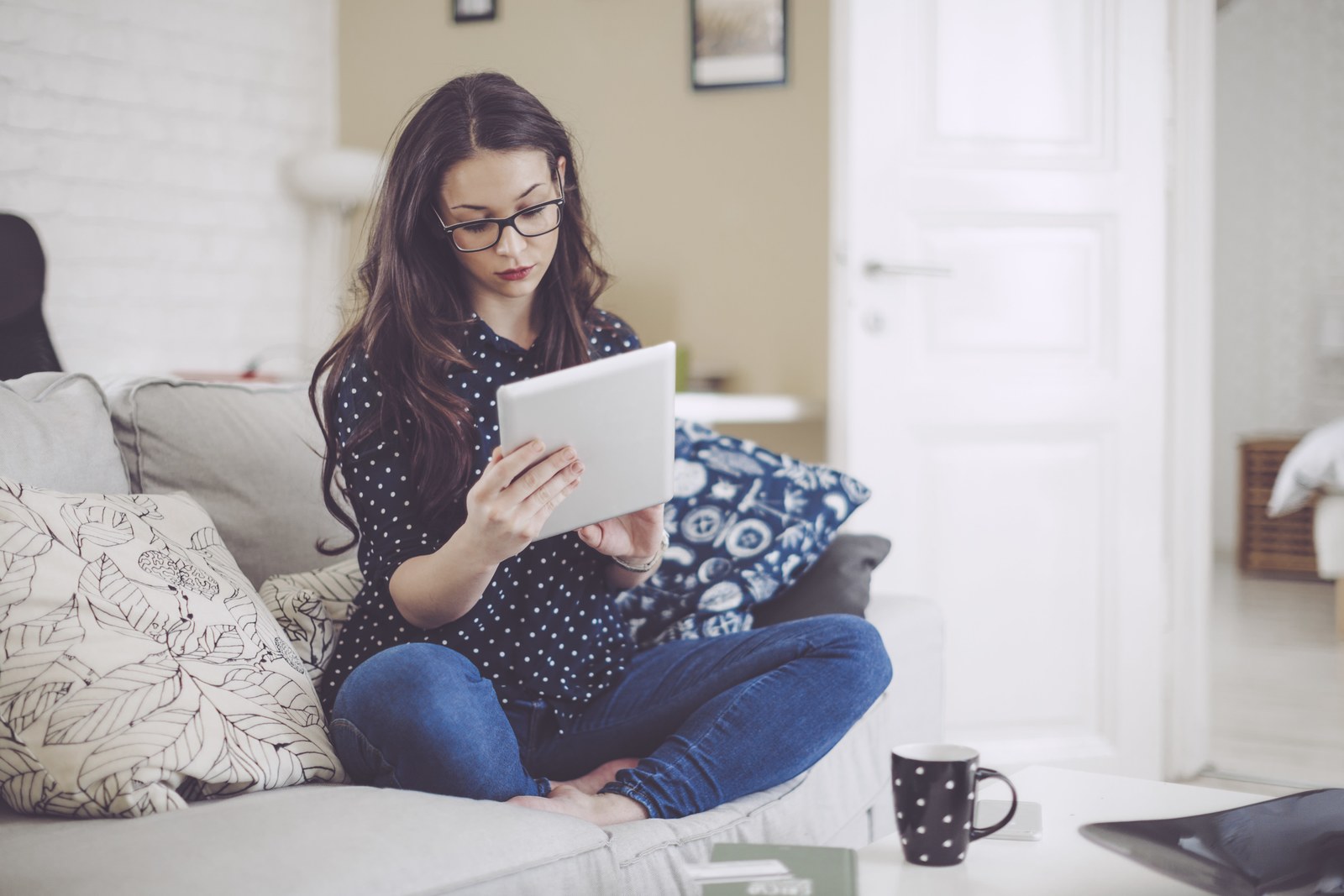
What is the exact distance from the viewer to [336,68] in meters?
3.66

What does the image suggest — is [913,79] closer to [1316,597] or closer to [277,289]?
[277,289]

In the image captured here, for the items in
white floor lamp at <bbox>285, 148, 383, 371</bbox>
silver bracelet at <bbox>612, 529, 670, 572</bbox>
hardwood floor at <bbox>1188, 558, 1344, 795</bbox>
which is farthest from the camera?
white floor lamp at <bbox>285, 148, 383, 371</bbox>

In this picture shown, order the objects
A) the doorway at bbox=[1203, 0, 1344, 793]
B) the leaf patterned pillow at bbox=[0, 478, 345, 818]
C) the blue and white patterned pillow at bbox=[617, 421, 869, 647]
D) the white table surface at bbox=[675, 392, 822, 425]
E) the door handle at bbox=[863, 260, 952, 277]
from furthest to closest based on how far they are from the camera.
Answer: the doorway at bbox=[1203, 0, 1344, 793]
the white table surface at bbox=[675, 392, 822, 425]
the door handle at bbox=[863, 260, 952, 277]
the blue and white patterned pillow at bbox=[617, 421, 869, 647]
the leaf patterned pillow at bbox=[0, 478, 345, 818]

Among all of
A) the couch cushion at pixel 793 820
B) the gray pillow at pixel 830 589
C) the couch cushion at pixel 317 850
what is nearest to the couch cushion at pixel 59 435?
the couch cushion at pixel 317 850

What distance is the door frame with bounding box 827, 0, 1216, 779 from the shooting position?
2502 mm

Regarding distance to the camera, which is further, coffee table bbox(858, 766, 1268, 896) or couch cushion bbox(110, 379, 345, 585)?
couch cushion bbox(110, 379, 345, 585)

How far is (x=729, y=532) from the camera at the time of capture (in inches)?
66.1

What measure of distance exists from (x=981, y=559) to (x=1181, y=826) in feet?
4.86

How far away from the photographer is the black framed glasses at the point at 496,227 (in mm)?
1243

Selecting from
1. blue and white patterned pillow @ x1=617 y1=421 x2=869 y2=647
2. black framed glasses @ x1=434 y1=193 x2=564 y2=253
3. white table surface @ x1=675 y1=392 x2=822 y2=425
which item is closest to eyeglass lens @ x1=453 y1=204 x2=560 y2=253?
black framed glasses @ x1=434 y1=193 x2=564 y2=253

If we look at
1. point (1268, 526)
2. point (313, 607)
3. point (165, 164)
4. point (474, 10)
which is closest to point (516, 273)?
point (313, 607)

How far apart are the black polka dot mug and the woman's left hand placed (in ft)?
1.58

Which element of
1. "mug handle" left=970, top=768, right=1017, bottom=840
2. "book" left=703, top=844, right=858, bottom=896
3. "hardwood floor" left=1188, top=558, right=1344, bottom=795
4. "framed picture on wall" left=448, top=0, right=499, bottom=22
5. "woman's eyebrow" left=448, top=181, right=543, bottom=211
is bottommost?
"hardwood floor" left=1188, top=558, right=1344, bottom=795

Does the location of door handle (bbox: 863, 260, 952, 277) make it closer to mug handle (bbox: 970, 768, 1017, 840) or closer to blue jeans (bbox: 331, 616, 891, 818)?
blue jeans (bbox: 331, 616, 891, 818)
